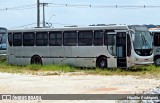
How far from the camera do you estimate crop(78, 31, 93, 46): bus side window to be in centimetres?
2723

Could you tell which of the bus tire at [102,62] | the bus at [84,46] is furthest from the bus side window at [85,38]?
the bus tire at [102,62]

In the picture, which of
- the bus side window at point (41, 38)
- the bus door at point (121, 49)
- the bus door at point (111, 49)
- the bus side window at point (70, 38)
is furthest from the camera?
the bus side window at point (41, 38)

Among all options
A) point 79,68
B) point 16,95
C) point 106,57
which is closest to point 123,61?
point 106,57

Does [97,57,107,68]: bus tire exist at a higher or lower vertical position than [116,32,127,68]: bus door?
lower

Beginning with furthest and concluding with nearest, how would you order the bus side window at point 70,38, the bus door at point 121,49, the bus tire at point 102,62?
the bus side window at point 70,38 < the bus tire at point 102,62 < the bus door at point 121,49

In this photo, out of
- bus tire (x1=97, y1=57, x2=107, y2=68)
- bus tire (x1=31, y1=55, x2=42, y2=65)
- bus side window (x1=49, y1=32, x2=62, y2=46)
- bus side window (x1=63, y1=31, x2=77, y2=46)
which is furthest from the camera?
bus tire (x1=31, y1=55, x2=42, y2=65)

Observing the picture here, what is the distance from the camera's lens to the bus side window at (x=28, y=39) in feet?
98.0

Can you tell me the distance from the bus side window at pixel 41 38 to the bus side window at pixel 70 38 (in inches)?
58.7

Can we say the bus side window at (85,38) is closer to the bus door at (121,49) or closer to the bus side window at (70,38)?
the bus side window at (70,38)

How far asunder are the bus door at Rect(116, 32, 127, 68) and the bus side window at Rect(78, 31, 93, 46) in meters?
1.93

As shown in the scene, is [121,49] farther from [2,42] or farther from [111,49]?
[2,42]

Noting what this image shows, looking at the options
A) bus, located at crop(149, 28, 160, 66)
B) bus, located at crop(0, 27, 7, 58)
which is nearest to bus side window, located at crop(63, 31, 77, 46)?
bus, located at crop(149, 28, 160, 66)

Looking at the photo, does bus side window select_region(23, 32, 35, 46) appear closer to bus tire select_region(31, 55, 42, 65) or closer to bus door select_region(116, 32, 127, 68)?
bus tire select_region(31, 55, 42, 65)

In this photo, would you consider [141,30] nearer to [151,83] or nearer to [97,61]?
[97,61]
